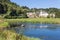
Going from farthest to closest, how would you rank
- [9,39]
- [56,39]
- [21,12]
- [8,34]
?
[21,12] → [56,39] → [8,34] → [9,39]

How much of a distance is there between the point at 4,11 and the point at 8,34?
9692cm

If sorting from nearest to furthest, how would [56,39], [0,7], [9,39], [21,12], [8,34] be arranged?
[9,39], [8,34], [56,39], [0,7], [21,12]

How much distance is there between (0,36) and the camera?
2031cm

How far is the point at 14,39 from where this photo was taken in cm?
1983

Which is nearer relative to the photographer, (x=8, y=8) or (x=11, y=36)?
(x=11, y=36)

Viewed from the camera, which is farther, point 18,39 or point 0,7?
point 0,7

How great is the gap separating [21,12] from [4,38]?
11110 cm

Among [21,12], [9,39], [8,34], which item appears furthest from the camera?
[21,12]

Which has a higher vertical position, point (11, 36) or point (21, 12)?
point (11, 36)

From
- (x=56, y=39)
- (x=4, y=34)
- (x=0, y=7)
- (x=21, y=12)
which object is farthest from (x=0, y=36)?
(x=21, y=12)

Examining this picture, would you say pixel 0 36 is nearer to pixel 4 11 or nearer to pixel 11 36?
pixel 11 36

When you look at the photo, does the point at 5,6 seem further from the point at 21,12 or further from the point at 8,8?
the point at 21,12

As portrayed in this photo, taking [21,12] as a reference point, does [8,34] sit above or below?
above

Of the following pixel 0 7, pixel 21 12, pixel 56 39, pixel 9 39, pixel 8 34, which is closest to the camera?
pixel 9 39
